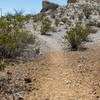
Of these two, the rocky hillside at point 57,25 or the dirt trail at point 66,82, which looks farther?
the rocky hillside at point 57,25

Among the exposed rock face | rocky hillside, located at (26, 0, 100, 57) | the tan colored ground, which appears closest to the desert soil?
the tan colored ground

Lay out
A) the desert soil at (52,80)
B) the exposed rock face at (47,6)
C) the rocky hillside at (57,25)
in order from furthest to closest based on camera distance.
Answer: the exposed rock face at (47,6), the rocky hillside at (57,25), the desert soil at (52,80)

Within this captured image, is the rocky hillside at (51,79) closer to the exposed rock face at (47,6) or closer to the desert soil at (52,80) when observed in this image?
the desert soil at (52,80)

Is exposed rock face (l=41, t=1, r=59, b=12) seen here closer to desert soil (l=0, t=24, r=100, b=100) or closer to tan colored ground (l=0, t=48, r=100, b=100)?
tan colored ground (l=0, t=48, r=100, b=100)

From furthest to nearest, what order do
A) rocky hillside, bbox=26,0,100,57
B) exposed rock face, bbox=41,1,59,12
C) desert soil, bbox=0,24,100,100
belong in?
exposed rock face, bbox=41,1,59,12
rocky hillside, bbox=26,0,100,57
desert soil, bbox=0,24,100,100

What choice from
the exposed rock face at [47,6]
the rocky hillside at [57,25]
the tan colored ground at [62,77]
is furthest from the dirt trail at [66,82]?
the exposed rock face at [47,6]

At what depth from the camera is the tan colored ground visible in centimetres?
381

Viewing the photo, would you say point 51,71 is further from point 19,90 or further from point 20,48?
point 20,48

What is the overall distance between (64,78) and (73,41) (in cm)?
454

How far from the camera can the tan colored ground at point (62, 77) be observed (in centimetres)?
381

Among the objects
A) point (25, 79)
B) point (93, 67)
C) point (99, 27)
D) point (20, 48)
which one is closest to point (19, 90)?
point (25, 79)

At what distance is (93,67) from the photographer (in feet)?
18.7

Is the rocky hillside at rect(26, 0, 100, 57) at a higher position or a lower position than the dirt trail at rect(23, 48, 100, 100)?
higher

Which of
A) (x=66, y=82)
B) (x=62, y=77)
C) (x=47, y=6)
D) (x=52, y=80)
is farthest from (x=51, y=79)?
(x=47, y=6)
